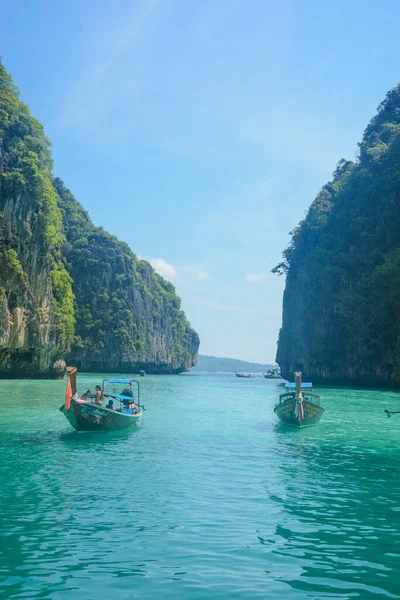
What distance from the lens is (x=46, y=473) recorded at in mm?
14258

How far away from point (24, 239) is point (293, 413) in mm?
39293

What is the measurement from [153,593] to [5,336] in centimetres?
4860

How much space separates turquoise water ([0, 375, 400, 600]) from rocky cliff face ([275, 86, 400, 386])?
4559 centimetres

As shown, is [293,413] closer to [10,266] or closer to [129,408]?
[129,408]

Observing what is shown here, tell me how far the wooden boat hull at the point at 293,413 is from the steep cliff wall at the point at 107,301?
84264mm

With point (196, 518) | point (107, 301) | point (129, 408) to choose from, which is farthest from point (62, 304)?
point (196, 518)

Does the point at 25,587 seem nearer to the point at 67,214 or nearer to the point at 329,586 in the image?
the point at 329,586

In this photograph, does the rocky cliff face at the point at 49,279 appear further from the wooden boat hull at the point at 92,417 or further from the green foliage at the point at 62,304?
the wooden boat hull at the point at 92,417

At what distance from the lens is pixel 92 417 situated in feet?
72.8

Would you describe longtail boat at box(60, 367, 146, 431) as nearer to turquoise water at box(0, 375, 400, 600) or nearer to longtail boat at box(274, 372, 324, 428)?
turquoise water at box(0, 375, 400, 600)

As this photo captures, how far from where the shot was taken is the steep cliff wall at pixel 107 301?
11186 cm

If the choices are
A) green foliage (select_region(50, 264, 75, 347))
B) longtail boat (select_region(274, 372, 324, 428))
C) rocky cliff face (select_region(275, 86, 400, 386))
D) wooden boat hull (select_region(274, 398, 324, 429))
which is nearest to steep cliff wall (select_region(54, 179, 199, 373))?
green foliage (select_region(50, 264, 75, 347))

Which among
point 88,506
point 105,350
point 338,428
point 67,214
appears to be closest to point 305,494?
point 88,506

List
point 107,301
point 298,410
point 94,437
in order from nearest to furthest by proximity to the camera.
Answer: point 94,437 < point 298,410 < point 107,301
